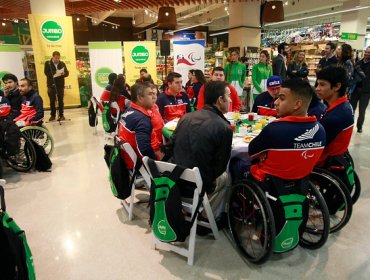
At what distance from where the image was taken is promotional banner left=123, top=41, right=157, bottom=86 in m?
8.64

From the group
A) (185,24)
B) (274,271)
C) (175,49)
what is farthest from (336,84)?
(185,24)

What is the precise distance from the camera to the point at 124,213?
9.78 ft

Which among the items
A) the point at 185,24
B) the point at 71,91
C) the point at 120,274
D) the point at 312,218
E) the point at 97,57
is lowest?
the point at 120,274

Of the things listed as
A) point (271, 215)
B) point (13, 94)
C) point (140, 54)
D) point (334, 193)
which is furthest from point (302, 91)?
point (140, 54)

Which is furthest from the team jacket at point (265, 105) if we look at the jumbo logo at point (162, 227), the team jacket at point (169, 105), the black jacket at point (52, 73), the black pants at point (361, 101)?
the black jacket at point (52, 73)

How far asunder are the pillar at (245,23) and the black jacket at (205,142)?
932 cm

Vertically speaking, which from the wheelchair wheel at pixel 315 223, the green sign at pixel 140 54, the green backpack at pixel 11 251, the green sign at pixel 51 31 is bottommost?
the wheelchair wheel at pixel 315 223

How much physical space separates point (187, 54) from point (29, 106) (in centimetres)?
423

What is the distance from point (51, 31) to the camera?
7.68 meters

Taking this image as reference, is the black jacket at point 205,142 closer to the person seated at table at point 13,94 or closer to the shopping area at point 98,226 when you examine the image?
the shopping area at point 98,226

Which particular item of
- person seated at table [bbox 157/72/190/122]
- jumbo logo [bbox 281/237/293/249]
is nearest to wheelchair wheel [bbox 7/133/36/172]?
person seated at table [bbox 157/72/190/122]

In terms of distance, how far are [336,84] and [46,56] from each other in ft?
24.4

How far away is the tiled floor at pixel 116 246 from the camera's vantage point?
2.16 m

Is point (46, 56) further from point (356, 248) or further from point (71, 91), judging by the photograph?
point (356, 248)
